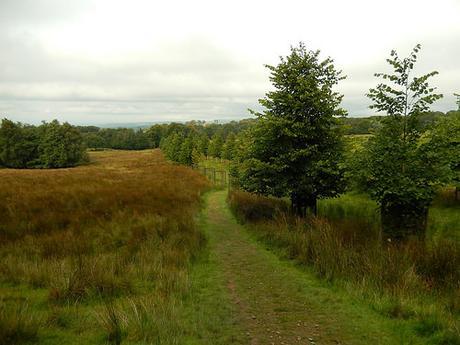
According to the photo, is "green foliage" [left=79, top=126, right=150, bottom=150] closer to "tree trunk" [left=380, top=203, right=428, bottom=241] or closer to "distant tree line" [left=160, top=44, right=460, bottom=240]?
"distant tree line" [left=160, top=44, right=460, bottom=240]

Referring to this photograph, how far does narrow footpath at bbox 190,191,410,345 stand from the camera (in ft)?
17.2

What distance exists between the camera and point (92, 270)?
6.81 m

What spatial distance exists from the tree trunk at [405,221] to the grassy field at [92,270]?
5.58 m

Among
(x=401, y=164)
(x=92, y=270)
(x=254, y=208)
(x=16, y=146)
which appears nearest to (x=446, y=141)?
(x=401, y=164)

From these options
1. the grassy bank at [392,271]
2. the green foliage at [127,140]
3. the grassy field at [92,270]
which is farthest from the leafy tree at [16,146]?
the grassy bank at [392,271]

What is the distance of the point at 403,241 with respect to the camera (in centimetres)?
936

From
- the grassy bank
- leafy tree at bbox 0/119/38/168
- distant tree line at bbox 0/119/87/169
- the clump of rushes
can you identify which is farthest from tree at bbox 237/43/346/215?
leafy tree at bbox 0/119/38/168

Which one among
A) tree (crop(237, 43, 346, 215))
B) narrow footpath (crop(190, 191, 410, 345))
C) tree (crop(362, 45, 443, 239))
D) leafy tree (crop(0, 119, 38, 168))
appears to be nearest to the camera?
narrow footpath (crop(190, 191, 410, 345))

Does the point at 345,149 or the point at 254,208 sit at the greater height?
the point at 345,149

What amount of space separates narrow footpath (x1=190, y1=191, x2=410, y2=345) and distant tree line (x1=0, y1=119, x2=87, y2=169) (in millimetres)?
69848

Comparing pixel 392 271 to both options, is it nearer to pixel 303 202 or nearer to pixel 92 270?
pixel 92 270

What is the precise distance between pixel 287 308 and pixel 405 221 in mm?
5225

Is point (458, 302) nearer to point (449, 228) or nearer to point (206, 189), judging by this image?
point (449, 228)

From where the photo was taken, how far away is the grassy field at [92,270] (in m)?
4.87
